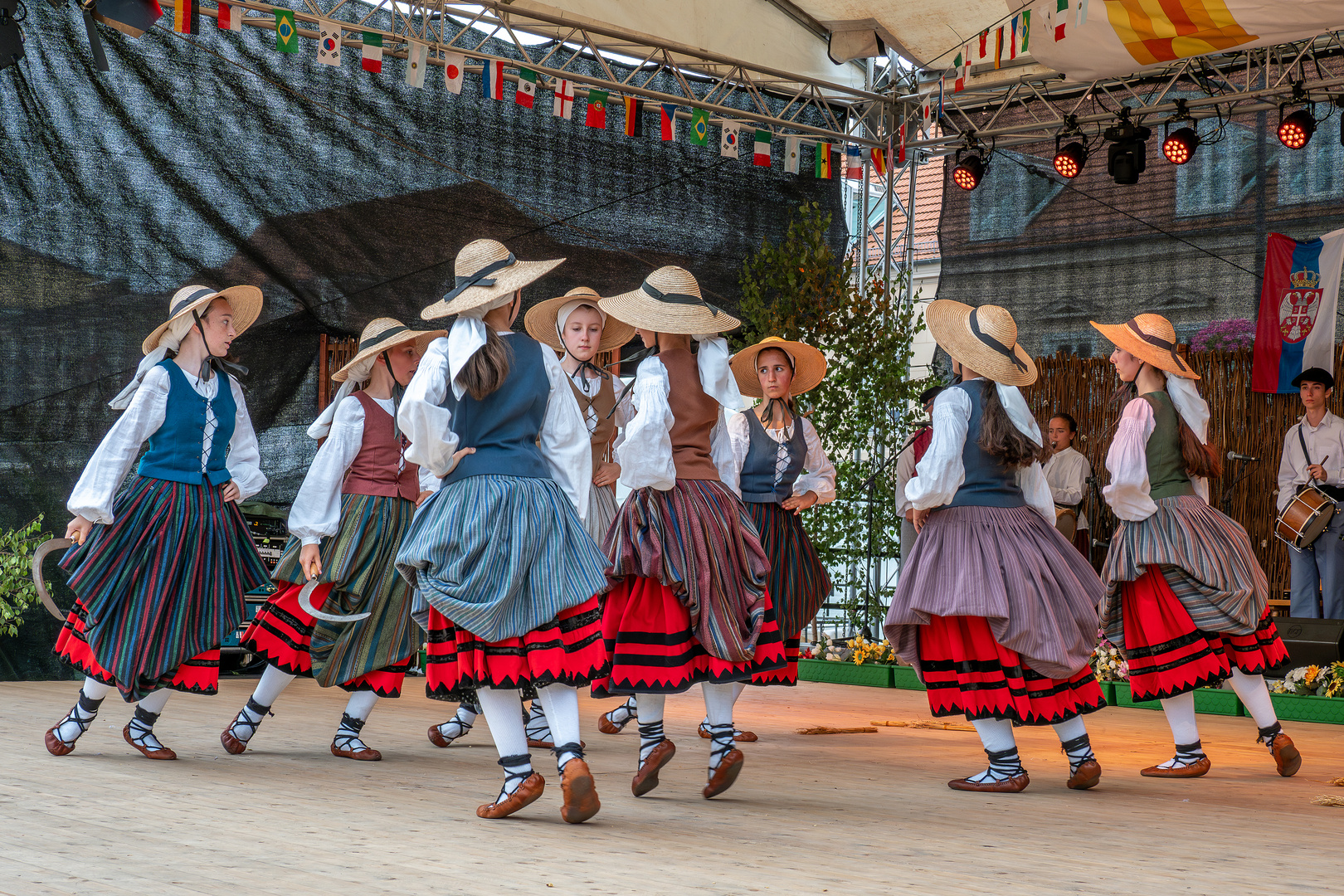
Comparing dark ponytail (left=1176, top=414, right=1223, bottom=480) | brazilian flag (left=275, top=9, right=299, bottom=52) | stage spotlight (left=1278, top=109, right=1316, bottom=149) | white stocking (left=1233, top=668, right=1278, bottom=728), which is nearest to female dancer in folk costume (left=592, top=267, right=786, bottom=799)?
dark ponytail (left=1176, top=414, right=1223, bottom=480)

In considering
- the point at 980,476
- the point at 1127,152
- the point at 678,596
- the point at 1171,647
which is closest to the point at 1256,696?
the point at 1171,647

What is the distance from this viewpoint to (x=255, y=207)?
23.7 feet

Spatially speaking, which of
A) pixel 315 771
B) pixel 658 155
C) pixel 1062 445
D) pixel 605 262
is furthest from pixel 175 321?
pixel 1062 445

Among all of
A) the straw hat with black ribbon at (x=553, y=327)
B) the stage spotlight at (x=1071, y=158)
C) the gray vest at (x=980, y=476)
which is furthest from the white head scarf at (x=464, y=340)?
the stage spotlight at (x=1071, y=158)

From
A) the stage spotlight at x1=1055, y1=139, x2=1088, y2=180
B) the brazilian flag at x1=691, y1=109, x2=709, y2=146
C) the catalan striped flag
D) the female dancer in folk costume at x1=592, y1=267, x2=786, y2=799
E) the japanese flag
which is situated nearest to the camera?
the female dancer in folk costume at x1=592, y1=267, x2=786, y2=799

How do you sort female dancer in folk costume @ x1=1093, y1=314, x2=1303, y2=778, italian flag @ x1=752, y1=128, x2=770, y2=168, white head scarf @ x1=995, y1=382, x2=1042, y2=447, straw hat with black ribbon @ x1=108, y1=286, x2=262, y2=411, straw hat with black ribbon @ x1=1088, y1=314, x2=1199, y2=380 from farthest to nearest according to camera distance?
1. italian flag @ x1=752, y1=128, x2=770, y2=168
2. straw hat with black ribbon @ x1=1088, y1=314, x2=1199, y2=380
3. female dancer in folk costume @ x1=1093, y1=314, x2=1303, y2=778
4. straw hat with black ribbon @ x1=108, y1=286, x2=262, y2=411
5. white head scarf @ x1=995, y1=382, x2=1042, y2=447

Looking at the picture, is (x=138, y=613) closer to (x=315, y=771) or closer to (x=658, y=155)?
(x=315, y=771)

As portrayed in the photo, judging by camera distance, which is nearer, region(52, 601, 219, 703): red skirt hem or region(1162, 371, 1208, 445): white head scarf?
region(52, 601, 219, 703): red skirt hem

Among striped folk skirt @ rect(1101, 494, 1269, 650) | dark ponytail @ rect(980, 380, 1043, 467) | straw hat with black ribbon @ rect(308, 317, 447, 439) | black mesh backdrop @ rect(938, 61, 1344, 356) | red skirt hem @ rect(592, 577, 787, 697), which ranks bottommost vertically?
red skirt hem @ rect(592, 577, 787, 697)

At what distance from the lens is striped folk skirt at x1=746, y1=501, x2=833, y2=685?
4.95 metres

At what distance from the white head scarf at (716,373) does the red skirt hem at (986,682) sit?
37.1 inches

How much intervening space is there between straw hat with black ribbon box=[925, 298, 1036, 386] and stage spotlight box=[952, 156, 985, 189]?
15.2 ft

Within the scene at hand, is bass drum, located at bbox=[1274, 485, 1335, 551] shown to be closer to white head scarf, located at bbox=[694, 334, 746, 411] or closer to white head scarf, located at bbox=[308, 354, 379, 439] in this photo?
white head scarf, located at bbox=[694, 334, 746, 411]

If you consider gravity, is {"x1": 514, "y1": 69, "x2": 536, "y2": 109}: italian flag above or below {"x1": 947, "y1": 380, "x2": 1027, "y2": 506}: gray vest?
above
